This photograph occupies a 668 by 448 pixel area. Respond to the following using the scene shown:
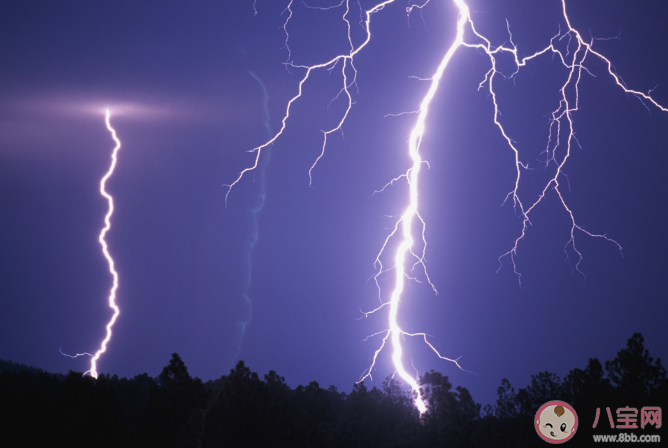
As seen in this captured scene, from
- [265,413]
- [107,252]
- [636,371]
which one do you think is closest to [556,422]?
[636,371]

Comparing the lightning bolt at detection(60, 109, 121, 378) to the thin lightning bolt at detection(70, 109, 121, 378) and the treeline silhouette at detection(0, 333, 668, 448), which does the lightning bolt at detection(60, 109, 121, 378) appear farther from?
the treeline silhouette at detection(0, 333, 668, 448)

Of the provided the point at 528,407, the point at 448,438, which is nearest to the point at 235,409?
the point at 448,438

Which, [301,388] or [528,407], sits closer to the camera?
[528,407]

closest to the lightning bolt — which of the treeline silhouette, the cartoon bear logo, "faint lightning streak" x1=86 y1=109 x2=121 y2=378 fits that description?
"faint lightning streak" x1=86 y1=109 x2=121 y2=378

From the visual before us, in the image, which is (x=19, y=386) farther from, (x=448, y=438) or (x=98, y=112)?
(x=448, y=438)

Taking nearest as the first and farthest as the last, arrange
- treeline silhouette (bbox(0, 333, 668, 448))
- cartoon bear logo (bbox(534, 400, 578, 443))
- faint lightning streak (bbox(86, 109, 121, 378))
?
treeline silhouette (bbox(0, 333, 668, 448))
cartoon bear logo (bbox(534, 400, 578, 443))
faint lightning streak (bbox(86, 109, 121, 378))

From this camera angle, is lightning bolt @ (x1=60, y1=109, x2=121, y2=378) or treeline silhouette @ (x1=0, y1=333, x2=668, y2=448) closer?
treeline silhouette @ (x1=0, y1=333, x2=668, y2=448)

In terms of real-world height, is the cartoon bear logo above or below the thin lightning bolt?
below

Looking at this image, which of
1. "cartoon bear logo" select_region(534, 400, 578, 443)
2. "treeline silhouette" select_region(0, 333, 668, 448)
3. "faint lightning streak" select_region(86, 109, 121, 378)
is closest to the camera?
"treeline silhouette" select_region(0, 333, 668, 448)
